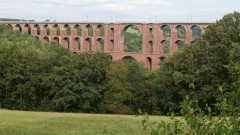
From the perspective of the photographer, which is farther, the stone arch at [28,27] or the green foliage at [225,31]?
the stone arch at [28,27]

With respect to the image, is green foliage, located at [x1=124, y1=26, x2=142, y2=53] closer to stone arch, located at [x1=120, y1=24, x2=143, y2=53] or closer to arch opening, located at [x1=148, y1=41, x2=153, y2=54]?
stone arch, located at [x1=120, y1=24, x2=143, y2=53]

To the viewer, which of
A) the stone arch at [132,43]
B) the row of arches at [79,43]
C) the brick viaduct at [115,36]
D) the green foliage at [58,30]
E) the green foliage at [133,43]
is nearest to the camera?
the brick viaduct at [115,36]

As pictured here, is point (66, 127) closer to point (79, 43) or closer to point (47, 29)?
point (79, 43)

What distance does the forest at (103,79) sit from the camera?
96.1 ft

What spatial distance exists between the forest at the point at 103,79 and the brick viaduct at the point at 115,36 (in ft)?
51.3

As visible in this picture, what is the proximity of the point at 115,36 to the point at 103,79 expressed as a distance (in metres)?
23.9

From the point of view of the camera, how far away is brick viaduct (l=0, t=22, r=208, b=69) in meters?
52.9

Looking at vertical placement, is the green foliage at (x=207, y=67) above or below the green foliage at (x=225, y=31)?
below

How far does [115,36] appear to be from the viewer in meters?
59.8

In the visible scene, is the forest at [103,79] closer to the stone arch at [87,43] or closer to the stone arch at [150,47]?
the stone arch at [150,47]

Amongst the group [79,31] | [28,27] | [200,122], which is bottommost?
[200,122]

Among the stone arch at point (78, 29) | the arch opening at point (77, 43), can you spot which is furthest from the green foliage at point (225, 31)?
the stone arch at point (78, 29)

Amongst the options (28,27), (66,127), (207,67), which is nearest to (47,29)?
(28,27)

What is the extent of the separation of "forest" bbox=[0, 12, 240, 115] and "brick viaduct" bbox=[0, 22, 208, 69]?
1565 centimetres
